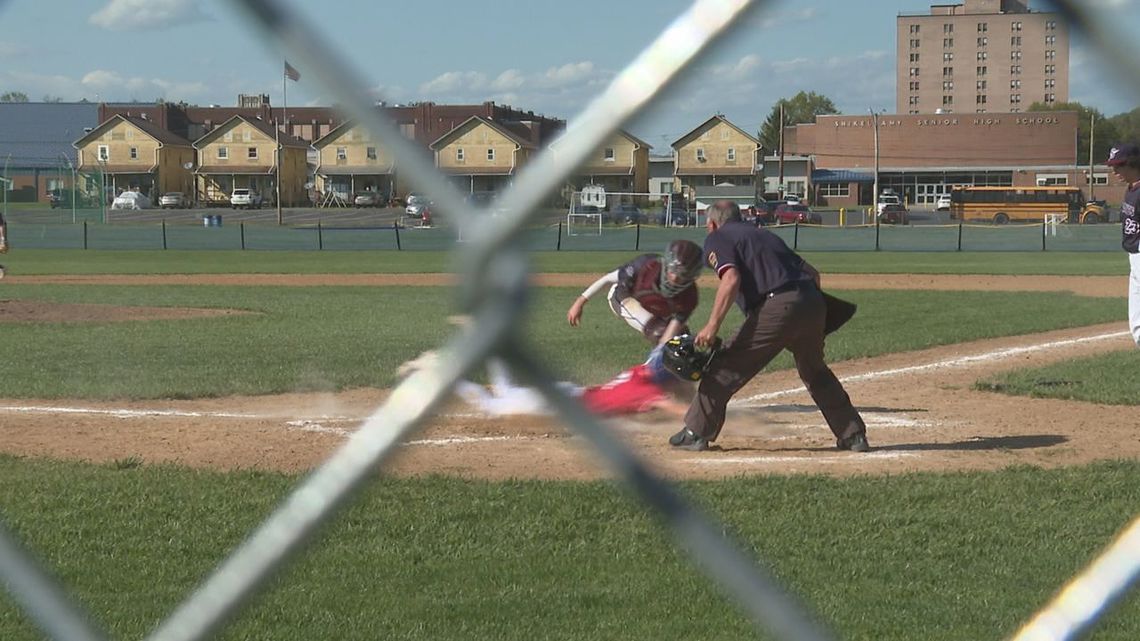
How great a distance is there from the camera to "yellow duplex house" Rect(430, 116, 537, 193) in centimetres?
137

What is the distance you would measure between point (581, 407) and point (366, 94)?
13.6 inches

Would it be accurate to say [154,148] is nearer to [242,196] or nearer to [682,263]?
[242,196]

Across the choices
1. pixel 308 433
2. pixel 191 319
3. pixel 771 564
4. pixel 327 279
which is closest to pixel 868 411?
pixel 308 433

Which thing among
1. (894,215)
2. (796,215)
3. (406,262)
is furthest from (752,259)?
(894,215)

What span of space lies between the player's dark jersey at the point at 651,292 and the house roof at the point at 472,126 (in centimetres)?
676

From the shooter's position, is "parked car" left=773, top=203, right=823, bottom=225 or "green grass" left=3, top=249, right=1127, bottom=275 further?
"parked car" left=773, top=203, right=823, bottom=225

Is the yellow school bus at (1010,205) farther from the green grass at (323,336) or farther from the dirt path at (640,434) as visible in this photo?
the dirt path at (640,434)

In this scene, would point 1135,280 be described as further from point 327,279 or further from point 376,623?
point 327,279

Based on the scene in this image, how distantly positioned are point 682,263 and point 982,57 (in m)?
5.36

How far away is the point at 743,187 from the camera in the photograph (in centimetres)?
786

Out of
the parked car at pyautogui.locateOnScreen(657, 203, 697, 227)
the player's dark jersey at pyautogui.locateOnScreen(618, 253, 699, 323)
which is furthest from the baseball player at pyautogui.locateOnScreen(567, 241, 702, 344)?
the parked car at pyautogui.locateOnScreen(657, 203, 697, 227)

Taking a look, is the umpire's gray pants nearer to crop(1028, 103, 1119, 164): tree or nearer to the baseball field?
the baseball field

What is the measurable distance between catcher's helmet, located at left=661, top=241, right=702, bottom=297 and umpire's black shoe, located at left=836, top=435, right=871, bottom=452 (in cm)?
128

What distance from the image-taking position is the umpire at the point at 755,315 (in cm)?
752
